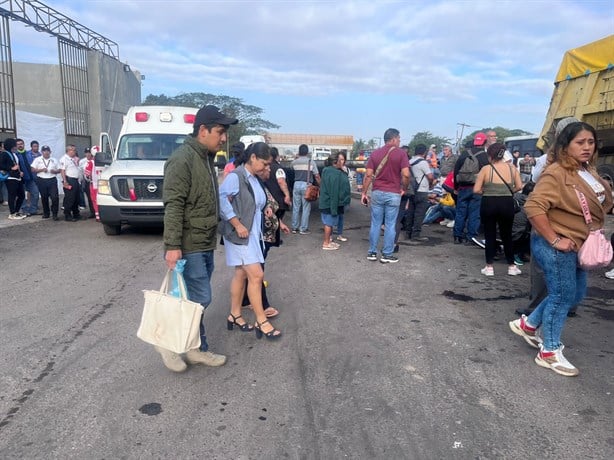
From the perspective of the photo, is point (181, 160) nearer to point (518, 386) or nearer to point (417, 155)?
point (518, 386)

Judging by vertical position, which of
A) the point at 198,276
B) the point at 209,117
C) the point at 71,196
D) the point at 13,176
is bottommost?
the point at 71,196

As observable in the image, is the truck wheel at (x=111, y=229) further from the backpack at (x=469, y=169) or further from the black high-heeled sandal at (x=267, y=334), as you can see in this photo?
the backpack at (x=469, y=169)

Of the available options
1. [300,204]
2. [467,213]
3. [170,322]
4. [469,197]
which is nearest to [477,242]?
[467,213]

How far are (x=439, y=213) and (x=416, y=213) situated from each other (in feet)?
7.37

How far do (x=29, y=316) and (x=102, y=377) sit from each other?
6.36ft

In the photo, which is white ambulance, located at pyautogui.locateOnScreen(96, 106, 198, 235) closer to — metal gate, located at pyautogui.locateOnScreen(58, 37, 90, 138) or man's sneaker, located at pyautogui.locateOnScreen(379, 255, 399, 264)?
man's sneaker, located at pyautogui.locateOnScreen(379, 255, 399, 264)

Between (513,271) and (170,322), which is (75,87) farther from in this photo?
(170,322)

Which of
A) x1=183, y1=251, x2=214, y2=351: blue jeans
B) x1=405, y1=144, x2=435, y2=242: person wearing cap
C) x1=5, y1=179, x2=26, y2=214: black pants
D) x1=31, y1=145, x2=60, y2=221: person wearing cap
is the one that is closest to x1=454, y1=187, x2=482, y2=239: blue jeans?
x1=405, y1=144, x2=435, y2=242: person wearing cap

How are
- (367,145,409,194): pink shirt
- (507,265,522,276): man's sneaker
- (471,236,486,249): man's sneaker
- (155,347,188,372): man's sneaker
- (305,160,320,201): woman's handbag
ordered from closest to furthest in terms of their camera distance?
(155,347,188,372): man's sneaker → (507,265,522,276): man's sneaker → (367,145,409,194): pink shirt → (471,236,486,249): man's sneaker → (305,160,320,201): woman's handbag

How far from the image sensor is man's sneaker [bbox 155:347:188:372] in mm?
3779

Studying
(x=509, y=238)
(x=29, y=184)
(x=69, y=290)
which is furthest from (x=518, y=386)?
(x=29, y=184)

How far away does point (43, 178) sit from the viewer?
38.8ft

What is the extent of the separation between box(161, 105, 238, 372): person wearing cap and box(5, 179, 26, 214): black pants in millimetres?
10193

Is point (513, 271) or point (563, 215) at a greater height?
point (563, 215)
